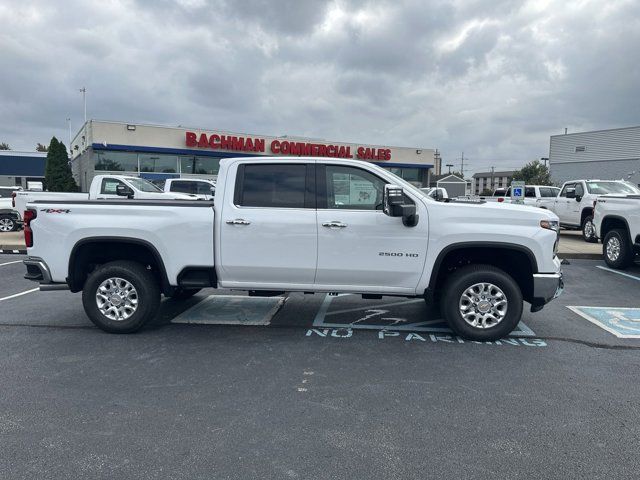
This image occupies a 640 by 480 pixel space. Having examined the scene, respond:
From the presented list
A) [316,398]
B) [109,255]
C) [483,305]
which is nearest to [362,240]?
[483,305]

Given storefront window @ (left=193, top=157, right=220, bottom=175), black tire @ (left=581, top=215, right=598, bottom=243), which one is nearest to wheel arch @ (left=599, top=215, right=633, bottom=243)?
black tire @ (left=581, top=215, right=598, bottom=243)

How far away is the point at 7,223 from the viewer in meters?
15.4

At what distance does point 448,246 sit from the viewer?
16.1ft

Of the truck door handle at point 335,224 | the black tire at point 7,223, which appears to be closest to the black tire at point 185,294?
the truck door handle at point 335,224

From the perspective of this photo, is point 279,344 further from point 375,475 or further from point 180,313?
point 375,475

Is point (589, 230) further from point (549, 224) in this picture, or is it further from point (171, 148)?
point (171, 148)

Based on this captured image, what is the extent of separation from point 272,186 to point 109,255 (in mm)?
2094

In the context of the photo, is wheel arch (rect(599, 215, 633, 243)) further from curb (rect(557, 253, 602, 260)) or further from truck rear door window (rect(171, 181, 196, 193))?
truck rear door window (rect(171, 181, 196, 193))

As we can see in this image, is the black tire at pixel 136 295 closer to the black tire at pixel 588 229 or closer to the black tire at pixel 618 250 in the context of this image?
the black tire at pixel 618 250

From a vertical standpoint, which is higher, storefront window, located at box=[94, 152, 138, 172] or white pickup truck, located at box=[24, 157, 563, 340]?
storefront window, located at box=[94, 152, 138, 172]

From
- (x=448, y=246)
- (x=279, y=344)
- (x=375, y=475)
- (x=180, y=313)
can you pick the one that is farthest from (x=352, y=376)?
(x=180, y=313)

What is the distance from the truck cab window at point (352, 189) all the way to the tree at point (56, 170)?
30.5 meters

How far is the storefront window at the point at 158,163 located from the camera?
29.9m

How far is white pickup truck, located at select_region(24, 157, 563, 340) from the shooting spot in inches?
194
